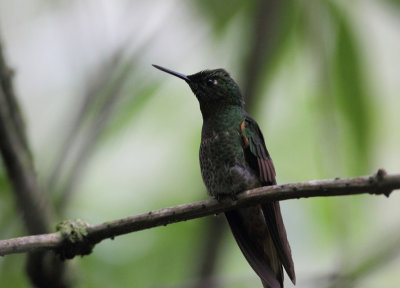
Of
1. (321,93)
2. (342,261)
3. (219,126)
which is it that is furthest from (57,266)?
(321,93)

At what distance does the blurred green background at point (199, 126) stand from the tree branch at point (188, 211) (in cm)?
84

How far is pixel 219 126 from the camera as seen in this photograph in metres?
3.73

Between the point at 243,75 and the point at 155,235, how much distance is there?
5.42ft

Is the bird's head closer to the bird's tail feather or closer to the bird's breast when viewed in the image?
the bird's breast

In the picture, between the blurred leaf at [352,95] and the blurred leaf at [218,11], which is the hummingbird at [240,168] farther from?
the blurred leaf at [352,95]

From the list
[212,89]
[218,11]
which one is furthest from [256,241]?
[218,11]

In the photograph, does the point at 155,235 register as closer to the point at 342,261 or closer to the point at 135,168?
the point at 135,168

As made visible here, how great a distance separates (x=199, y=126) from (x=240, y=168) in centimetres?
226

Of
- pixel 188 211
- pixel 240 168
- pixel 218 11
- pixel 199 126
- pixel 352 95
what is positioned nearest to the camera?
pixel 188 211

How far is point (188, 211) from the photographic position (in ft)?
8.48

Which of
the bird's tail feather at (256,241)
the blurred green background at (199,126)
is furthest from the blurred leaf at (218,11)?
the bird's tail feather at (256,241)

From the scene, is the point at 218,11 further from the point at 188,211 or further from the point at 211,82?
the point at 188,211

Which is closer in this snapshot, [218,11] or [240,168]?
[240,168]

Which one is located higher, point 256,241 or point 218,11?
point 218,11
